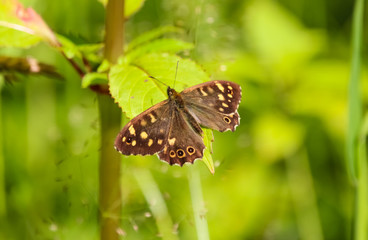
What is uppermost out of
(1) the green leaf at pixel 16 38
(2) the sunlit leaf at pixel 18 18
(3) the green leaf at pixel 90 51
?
(2) the sunlit leaf at pixel 18 18

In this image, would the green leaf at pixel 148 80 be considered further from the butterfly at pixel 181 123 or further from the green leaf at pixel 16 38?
the green leaf at pixel 16 38

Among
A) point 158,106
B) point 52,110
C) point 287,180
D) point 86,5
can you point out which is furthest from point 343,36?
point 158,106

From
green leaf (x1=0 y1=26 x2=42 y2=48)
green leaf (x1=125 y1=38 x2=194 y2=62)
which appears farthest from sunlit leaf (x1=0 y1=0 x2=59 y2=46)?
green leaf (x1=125 y1=38 x2=194 y2=62)

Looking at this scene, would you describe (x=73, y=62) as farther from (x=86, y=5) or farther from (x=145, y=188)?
(x=86, y=5)

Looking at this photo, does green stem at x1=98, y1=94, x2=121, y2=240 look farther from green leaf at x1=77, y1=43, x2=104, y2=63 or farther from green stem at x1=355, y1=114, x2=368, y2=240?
green stem at x1=355, y1=114, x2=368, y2=240

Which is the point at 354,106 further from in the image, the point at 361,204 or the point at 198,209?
the point at 198,209

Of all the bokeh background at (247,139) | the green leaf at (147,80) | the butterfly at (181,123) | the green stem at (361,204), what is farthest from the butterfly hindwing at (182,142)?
Result: the bokeh background at (247,139)

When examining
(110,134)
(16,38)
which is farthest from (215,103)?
(16,38)
